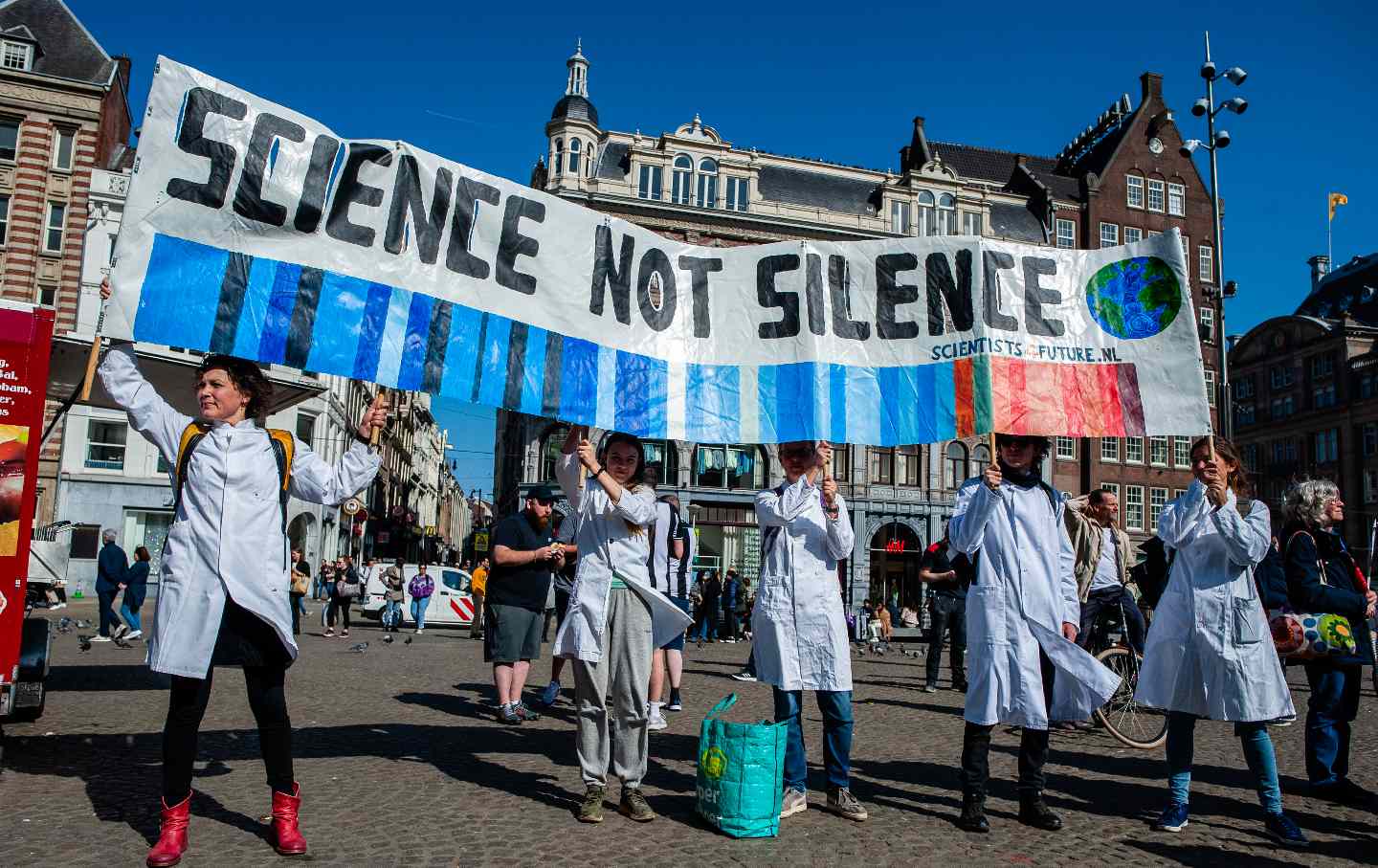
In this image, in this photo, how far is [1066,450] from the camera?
4884 centimetres

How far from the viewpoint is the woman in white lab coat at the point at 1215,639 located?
17.0ft

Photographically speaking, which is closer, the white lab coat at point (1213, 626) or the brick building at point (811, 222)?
the white lab coat at point (1213, 626)

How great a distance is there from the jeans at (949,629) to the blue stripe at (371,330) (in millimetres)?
8297

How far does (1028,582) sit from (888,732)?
3709 mm


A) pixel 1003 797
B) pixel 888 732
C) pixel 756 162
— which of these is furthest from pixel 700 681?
pixel 756 162

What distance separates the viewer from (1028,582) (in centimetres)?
525

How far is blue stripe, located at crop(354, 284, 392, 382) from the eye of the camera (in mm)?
5176

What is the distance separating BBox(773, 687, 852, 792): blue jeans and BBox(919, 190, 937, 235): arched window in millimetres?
44734

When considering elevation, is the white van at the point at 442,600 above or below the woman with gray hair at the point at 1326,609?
below

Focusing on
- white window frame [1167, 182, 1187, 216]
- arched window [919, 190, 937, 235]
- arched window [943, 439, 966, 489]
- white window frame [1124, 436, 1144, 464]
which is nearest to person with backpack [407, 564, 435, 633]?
arched window [943, 439, 966, 489]

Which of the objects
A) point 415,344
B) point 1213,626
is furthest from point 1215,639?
point 415,344

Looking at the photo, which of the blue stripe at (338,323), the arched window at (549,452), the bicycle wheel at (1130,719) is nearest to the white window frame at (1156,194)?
the arched window at (549,452)

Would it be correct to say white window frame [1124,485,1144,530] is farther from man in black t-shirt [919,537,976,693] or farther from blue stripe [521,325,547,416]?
blue stripe [521,325,547,416]

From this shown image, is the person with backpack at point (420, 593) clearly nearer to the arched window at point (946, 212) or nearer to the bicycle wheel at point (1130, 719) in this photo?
the bicycle wheel at point (1130, 719)
